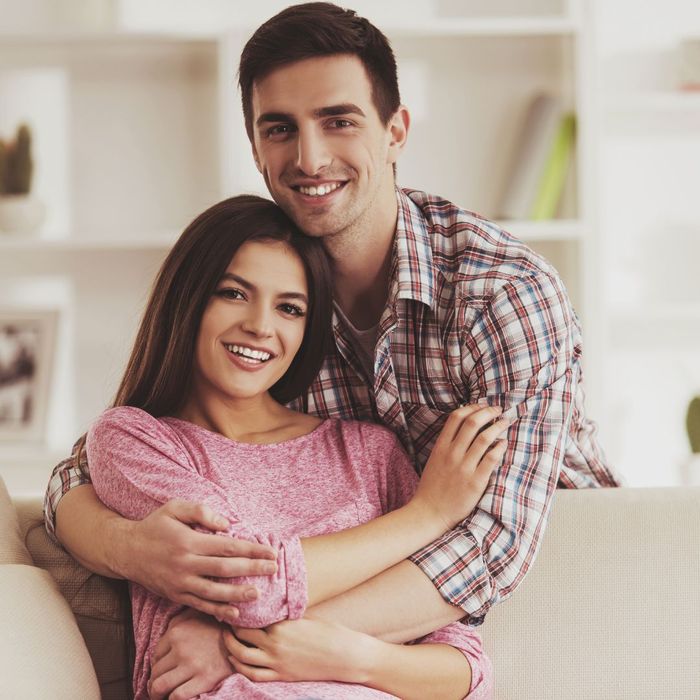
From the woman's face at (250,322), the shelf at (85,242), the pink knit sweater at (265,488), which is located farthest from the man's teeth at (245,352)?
the shelf at (85,242)

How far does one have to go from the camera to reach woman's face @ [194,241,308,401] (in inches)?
61.9

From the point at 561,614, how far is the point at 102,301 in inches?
71.3

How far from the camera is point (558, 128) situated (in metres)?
2.88

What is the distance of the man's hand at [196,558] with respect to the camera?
1.30m

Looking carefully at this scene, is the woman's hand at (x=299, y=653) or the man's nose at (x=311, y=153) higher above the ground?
the man's nose at (x=311, y=153)

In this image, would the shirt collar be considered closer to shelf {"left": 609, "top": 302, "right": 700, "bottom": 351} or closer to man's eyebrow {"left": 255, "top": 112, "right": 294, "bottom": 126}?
man's eyebrow {"left": 255, "top": 112, "right": 294, "bottom": 126}

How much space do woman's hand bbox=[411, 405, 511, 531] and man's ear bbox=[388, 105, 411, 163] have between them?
0.52m

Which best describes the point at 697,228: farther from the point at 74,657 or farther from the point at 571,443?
the point at 74,657

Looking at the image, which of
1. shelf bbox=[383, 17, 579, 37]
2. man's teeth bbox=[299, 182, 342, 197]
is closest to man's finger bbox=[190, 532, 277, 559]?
man's teeth bbox=[299, 182, 342, 197]

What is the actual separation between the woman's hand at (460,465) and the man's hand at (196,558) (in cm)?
30

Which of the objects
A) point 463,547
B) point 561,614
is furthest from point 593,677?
point 463,547

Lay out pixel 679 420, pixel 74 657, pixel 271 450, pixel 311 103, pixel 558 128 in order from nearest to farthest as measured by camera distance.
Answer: pixel 74 657, pixel 271 450, pixel 311 103, pixel 558 128, pixel 679 420

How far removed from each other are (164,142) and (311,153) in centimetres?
141

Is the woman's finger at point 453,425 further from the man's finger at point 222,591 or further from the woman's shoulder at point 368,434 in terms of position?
the man's finger at point 222,591
